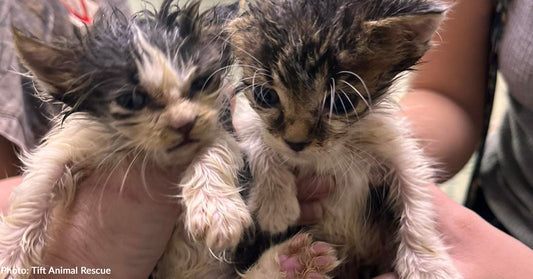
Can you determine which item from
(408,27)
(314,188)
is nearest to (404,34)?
(408,27)

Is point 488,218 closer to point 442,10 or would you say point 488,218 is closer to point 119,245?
point 442,10

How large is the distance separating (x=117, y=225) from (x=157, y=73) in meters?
0.41

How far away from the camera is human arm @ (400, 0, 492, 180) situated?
1.48 m

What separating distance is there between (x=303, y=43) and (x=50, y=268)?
0.82 meters

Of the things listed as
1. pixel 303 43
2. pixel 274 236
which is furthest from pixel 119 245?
pixel 303 43

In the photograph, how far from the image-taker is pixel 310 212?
117 centimetres

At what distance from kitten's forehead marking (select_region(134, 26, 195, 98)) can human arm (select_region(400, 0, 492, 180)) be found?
782 millimetres

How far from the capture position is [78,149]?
1.16 metres

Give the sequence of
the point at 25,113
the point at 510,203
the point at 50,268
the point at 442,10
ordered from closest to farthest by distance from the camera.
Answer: the point at 442,10 < the point at 50,268 < the point at 25,113 < the point at 510,203

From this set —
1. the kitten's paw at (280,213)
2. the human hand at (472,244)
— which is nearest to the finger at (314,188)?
the human hand at (472,244)

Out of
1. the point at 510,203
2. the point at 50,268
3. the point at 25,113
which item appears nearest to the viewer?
the point at 50,268

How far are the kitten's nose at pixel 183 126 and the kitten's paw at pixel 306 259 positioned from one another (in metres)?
0.38

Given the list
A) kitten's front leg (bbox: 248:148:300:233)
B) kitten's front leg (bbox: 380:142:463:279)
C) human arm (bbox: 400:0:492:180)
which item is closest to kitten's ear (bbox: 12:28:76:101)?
kitten's front leg (bbox: 248:148:300:233)

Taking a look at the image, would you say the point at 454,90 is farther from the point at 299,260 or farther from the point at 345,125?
the point at 299,260
